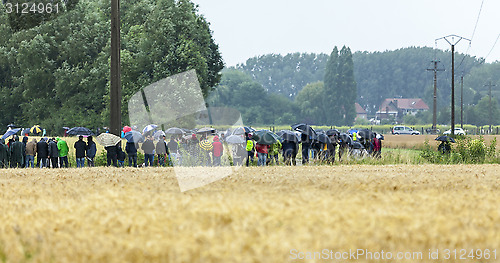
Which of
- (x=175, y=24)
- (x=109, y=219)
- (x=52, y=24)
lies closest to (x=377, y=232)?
(x=109, y=219)

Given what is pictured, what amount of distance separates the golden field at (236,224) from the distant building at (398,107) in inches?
6035

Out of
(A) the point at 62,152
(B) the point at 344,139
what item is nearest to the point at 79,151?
(A) the point at 62,152

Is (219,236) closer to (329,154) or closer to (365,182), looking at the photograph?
(365,182)

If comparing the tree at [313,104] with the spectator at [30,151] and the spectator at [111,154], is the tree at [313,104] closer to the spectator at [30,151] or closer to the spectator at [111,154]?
the spectator at [30,151]

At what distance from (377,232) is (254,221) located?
92 cm

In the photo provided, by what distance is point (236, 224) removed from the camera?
475 cm

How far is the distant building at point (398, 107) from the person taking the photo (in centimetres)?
15857

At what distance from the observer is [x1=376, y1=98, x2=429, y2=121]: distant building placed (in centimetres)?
15857

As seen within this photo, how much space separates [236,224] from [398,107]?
6471 inches

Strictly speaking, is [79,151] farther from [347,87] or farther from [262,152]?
[347,87]

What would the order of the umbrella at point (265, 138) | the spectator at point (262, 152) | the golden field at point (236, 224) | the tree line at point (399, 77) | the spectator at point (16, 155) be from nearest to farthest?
the golden field at point (236, 224), the umbrella at point (265, 138), the spectator at point (262, 152), the spectator at point (16, 155), the tree line at point (399, 77)

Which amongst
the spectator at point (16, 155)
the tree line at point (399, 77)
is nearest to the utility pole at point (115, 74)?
the spectator at point (16, 155)

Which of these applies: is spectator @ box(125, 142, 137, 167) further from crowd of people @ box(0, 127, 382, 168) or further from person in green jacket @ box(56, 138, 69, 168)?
person in green jacket @ box(56, 138, 69, 168)

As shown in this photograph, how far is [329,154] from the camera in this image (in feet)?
82.6
